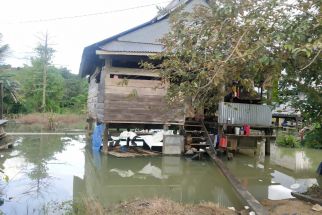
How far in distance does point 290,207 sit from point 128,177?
4.40m

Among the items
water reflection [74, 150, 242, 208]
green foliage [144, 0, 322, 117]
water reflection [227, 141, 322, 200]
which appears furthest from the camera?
water reflection [227, 141, 322, 200]

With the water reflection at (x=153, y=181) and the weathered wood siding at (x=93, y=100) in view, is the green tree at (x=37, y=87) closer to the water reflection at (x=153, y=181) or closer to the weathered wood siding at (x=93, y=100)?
the weathered wood siding at (x=93, y=100)

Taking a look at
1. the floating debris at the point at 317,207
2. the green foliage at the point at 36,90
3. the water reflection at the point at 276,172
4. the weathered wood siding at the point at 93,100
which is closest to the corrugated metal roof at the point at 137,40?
the weathered wood siding at the point at 93,100

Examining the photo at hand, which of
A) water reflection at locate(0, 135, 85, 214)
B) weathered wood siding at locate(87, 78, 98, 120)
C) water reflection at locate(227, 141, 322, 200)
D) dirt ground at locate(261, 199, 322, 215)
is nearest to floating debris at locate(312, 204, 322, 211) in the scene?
dirt ground at locate(261, 199, 322, 215)

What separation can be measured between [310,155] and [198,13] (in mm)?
11384

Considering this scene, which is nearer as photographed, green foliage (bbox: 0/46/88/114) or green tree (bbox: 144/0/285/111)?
green tree (bbox: 144/0/285/111)

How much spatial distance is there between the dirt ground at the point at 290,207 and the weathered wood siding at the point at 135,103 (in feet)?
20.1

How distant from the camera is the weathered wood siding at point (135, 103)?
11.9m

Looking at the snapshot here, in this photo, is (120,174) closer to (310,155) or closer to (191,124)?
(191,124)

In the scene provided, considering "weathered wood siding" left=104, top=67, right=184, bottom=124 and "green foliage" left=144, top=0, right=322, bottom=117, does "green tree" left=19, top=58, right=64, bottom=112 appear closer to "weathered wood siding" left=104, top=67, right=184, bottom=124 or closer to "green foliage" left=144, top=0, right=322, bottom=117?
"weathered wood siding" left=104, top=67, right=184, bottom=124

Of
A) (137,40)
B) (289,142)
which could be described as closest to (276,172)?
(137,40)

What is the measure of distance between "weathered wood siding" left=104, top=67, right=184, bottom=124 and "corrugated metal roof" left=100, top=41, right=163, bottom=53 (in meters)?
0.72

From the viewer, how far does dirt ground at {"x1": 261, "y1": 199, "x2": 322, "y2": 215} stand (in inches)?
217

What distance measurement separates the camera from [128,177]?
901cm
